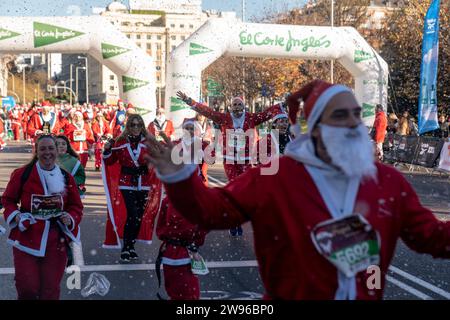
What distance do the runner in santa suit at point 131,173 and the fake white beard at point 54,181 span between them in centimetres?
287

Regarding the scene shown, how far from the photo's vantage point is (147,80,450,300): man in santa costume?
288cm

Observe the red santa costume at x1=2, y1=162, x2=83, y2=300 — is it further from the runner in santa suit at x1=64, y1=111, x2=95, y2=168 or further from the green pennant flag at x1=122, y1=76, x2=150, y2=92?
the green pennant flag at x1=122, y1=76, x2=150, y2=92

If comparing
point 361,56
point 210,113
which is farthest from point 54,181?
point 361,56

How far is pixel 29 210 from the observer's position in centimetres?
549

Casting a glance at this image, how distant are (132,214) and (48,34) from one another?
1147cm

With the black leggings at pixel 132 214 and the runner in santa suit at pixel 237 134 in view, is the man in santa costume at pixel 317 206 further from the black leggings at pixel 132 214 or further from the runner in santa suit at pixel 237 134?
the runner in santa suit at pixel 237 134

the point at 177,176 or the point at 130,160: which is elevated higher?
the point at 177,176

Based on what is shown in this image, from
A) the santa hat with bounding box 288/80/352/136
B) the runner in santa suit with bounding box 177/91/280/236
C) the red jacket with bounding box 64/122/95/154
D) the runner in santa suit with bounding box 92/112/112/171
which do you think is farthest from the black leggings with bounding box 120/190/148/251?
the runner in santa suit with bounding box 92/112/112/171

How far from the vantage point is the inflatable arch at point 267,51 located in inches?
766

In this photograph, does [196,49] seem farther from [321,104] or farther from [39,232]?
[321,104]

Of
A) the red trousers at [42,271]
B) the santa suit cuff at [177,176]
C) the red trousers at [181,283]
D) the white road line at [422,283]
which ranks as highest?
the santa suit cuff at [177,176]

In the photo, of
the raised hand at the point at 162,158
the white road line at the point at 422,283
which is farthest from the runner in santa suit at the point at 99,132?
the raised hand at the point at 162,158

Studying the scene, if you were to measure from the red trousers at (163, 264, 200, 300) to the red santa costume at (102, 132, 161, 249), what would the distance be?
270 centimetres

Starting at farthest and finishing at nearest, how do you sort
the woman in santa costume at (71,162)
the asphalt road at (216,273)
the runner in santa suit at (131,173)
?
the runner in santa suit at (131,173) < the woman in santa costume at (71,162) < the asphalt road at (216,273)
